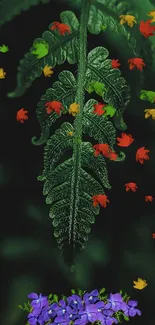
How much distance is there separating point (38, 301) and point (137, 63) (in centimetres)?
137

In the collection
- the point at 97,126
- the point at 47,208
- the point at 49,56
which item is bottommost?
the point at 47,208

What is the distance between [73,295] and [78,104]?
102cm

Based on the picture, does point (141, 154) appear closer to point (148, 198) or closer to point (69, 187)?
point (148, 198)

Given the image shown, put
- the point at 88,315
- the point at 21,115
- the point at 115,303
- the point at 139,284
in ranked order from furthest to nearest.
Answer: the point at 139,284
the point at 21,115
the point at 115,303
the point at 88,315

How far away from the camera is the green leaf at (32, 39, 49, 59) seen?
3.11 m

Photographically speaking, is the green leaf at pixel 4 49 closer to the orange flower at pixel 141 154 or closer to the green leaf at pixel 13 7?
the green leaf at pixel 13 7

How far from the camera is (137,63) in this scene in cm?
314

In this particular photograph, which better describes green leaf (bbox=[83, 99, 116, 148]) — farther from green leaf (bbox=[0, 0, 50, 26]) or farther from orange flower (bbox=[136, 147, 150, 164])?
green leaf (bbox=[0, 0, 50, 26])

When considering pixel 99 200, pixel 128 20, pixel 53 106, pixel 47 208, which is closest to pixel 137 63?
pixel 128 20

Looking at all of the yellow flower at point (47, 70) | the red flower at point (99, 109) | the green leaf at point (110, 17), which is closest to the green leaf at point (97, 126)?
the red flower at point (99, 109)

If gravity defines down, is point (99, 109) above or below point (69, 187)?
above

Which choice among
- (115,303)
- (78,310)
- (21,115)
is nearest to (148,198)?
(115,303)

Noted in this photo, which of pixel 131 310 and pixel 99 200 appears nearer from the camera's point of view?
pixel 131 310

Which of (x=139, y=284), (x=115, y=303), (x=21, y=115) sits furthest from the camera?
(x=139, y=284)
